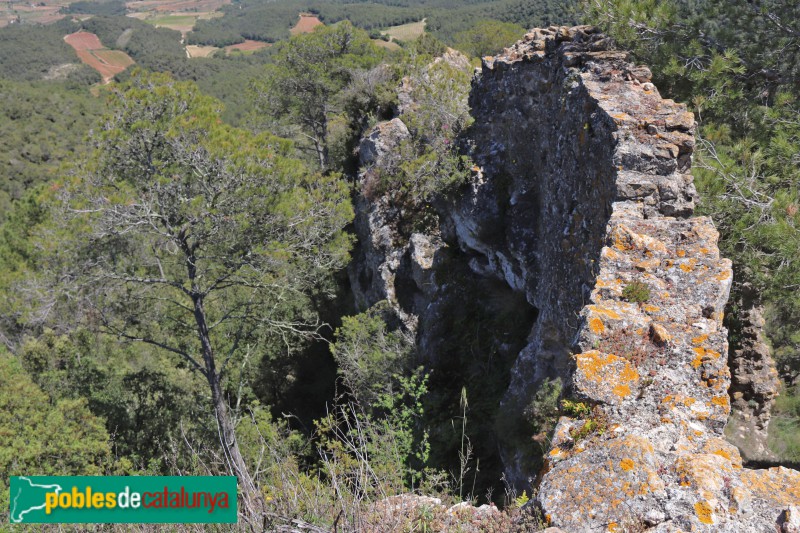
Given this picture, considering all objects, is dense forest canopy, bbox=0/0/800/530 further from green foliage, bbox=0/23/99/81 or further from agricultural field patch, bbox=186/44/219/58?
agricultural field patch, bbox=186/44/219/58

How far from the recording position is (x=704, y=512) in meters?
3.17

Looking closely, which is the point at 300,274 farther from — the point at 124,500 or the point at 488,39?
the point at 488,39

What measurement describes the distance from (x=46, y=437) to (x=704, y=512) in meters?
11.8

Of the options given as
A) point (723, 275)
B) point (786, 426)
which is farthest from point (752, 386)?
point (723, 275)

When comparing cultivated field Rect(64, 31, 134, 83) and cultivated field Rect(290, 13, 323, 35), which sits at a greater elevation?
cultivated field Rect(290, 13, 323, 35)

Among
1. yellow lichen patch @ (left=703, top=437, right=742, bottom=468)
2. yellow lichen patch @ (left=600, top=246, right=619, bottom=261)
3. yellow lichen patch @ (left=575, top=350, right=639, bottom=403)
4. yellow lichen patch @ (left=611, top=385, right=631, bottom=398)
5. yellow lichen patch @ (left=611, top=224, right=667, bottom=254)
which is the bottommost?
yellow lichen patch @ (left=703, top=437, right=742, bottom=468)

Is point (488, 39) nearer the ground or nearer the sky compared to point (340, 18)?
nearer the ground

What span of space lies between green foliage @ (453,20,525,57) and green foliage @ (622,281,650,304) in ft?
85.5

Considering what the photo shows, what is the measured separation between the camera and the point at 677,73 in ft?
24.6

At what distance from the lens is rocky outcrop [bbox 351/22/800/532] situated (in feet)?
11.1

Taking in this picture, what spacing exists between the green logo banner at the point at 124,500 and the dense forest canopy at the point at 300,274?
29 centimetres

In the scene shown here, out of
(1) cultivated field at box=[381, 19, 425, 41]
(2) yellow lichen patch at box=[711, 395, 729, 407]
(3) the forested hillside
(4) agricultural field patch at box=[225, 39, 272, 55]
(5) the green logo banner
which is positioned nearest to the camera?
(5) the green logo banner

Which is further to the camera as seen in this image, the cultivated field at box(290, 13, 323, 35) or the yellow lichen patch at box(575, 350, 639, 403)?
the cultivated field at box(290, 13, 323, 35)

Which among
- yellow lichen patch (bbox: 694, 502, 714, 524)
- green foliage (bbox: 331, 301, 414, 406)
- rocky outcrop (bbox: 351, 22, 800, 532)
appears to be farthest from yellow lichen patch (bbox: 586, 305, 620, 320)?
green foliage (bbox: 331, 301, 414, 406)
